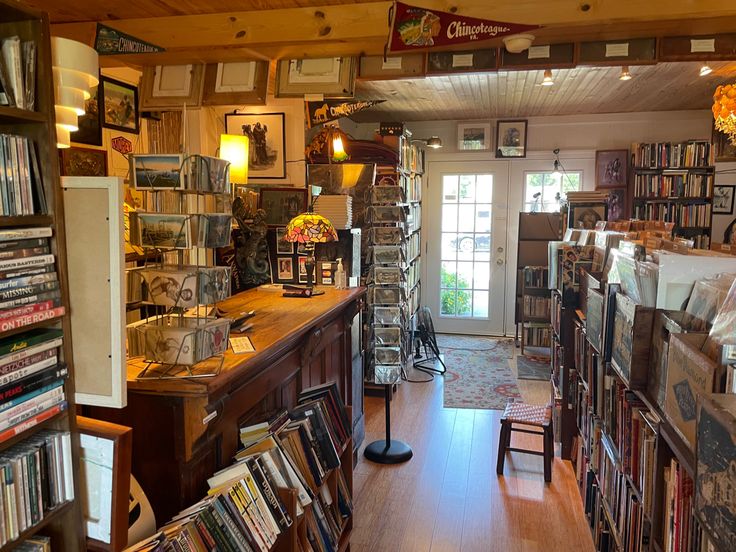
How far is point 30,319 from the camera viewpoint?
1199mm

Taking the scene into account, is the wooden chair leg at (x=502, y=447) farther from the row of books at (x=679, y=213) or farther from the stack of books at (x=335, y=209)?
the row of books at (x=679, y=213)

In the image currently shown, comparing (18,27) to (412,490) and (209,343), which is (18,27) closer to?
(209,343)

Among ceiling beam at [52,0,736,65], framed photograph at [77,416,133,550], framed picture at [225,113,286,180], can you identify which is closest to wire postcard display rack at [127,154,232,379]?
framed photograph at [77,416,133,550]

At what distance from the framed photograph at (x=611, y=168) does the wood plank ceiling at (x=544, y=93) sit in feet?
1.51

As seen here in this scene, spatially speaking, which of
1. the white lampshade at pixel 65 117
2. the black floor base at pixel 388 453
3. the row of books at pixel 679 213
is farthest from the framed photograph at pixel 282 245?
the row of books at pixel 679 213

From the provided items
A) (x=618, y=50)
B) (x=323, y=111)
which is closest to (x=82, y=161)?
(x=323, y=111)

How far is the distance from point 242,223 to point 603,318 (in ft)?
7.77

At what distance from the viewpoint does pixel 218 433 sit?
1784mm

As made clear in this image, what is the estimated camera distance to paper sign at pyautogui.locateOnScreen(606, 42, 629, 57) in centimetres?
245

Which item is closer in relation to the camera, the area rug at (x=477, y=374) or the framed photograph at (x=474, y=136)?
the area rug at (x=477, y=374)

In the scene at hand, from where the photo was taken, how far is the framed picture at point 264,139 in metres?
4.05

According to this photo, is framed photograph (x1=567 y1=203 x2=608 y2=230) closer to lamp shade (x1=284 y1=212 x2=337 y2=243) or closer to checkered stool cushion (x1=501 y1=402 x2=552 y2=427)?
checkered stool cushion (x1=501 y1=402 x2=552 y2=427)

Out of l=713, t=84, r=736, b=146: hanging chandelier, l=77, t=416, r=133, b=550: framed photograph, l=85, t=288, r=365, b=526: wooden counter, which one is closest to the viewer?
l=77, t=416, r=133, b=550: framed photograph

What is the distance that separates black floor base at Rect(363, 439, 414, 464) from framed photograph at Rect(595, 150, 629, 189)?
3.92 meters
